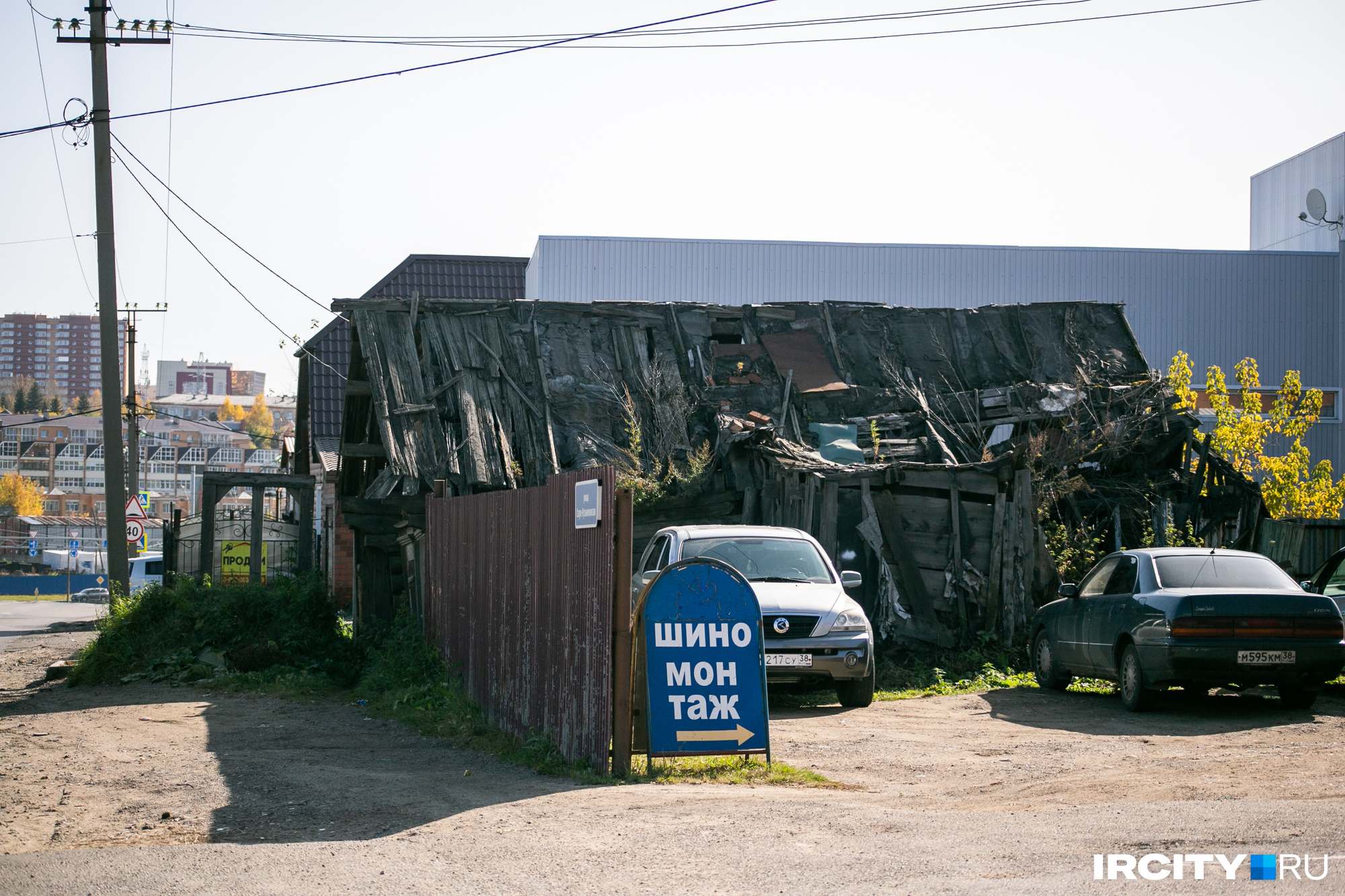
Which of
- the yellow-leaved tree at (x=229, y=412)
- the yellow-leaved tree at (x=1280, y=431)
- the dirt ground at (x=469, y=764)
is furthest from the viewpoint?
the yellow-leaved tree at (x=229, y=412)

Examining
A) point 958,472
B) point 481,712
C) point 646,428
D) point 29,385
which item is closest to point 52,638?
point 646,428

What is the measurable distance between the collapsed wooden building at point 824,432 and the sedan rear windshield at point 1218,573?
3400mm

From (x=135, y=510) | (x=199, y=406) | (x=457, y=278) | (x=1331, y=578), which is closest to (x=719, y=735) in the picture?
(x=1331, y=578)

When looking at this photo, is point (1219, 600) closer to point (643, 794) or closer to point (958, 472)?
point (958, 472)

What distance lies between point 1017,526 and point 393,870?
10.6 m

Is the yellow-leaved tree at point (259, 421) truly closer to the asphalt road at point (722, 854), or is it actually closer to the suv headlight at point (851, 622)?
the suv headlight at point (851, 622)

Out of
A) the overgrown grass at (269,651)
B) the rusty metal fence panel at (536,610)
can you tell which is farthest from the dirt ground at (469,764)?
the overgrown grass at (269,651)

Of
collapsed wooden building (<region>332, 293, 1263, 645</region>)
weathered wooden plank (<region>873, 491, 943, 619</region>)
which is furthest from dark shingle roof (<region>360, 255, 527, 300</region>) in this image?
weathered wooden plank (<region>873, 491, 943, 619</region>)

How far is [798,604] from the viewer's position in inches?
437

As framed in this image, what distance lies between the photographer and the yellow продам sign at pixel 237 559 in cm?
2062

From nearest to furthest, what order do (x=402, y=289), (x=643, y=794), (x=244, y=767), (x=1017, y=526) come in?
1. (x=643, y=794)
2. (x=244, y=767)
3. (x=1017, y=526)
4. (x=402, y=289)

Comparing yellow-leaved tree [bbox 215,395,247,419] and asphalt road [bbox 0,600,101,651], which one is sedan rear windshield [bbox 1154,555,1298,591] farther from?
yellow-leaved tree [bbox 215,395,247,419]

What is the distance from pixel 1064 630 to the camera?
12195 mm

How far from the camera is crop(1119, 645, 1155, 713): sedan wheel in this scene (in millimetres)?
10648
